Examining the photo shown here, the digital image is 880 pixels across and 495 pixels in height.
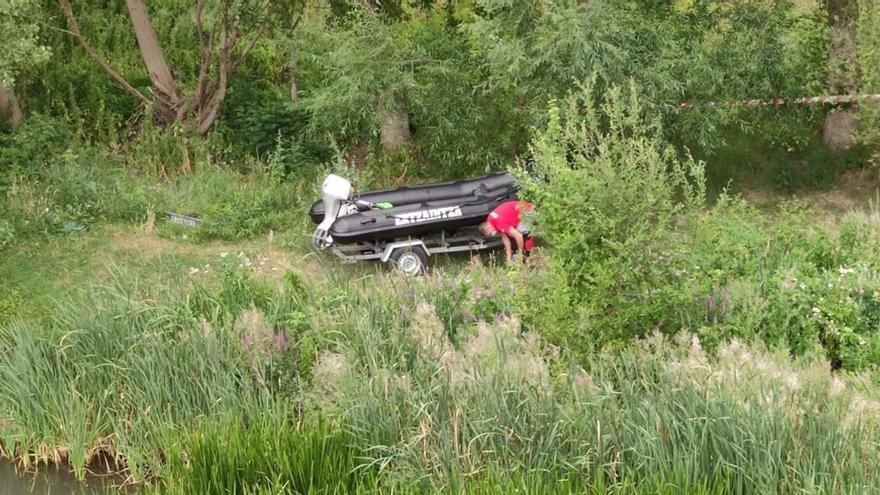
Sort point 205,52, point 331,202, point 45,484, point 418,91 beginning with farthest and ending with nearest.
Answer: point 205,52 → point 418,91 → point 331,202 → point 45,484

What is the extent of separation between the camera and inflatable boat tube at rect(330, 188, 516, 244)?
1052 centimetres

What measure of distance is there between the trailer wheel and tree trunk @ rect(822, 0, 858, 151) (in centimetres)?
512

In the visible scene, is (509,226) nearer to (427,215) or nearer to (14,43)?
(427,215)

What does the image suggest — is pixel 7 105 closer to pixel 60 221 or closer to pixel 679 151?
pixel 60 221

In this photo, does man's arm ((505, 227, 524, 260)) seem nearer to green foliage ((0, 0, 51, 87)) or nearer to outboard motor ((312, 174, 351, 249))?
outboard motor ((312, 174, 351, 249))

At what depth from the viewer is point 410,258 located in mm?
10562

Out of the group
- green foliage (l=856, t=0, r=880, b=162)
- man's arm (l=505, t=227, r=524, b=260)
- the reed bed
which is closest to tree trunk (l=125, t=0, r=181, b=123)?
man's arm (l=505, t=227, r=524, b=260)

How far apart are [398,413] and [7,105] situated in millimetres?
9049

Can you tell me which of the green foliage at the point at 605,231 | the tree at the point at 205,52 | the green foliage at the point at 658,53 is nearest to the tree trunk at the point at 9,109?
the tree at the point at 205,52

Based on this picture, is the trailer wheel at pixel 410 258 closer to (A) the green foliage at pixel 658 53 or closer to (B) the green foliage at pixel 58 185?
(A) the green foliage at pixel 658 53

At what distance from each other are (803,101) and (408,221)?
193 inches

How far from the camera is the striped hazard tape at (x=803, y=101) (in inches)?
462

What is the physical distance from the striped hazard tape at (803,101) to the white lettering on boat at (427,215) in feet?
9.31

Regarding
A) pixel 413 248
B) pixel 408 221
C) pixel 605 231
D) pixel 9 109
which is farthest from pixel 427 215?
pixel 9 109
